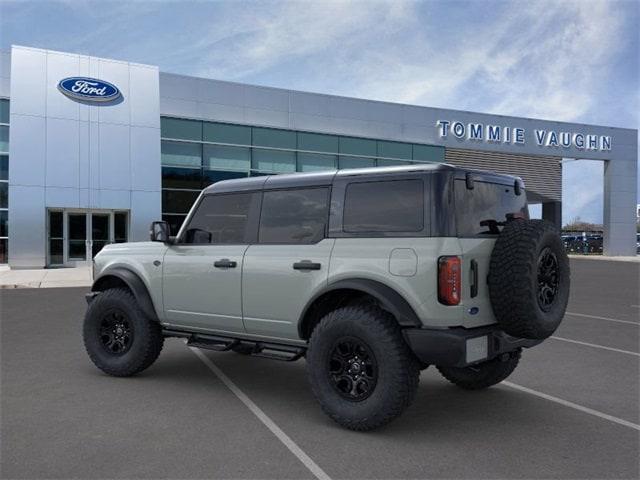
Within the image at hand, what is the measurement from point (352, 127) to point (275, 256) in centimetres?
2455

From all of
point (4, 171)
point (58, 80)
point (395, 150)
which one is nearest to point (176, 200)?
point (58, 80)

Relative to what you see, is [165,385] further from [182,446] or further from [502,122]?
[502,122]

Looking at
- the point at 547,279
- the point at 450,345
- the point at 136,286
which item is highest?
the point at 547,279

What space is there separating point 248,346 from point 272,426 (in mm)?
1000

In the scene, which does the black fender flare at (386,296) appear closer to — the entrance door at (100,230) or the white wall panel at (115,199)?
the white wall panel at (115,199)

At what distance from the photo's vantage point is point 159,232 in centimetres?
574

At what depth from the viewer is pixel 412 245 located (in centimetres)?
427

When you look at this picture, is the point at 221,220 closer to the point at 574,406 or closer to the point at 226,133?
the point at 574,406

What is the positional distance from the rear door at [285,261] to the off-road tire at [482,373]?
1573mm

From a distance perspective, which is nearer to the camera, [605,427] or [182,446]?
[182,446]

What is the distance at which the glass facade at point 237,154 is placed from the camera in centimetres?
2483

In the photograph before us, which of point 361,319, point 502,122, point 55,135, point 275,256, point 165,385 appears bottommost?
point 165,385

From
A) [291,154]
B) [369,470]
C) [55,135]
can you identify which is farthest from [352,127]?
[369,470]

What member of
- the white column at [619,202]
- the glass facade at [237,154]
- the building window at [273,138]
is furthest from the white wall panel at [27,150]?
the white column at [619,202]
